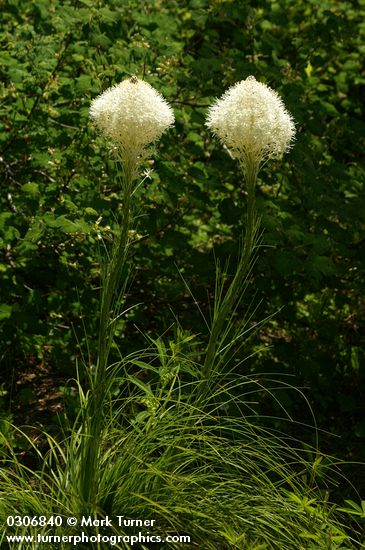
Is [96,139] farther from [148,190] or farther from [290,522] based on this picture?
[290,522]

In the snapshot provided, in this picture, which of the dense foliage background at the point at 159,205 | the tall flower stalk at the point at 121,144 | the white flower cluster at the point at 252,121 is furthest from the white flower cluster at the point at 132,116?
the dense foliage background at the point at 159,205

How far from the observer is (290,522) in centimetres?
306

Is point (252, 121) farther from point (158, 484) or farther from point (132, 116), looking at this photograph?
point (158, 484)

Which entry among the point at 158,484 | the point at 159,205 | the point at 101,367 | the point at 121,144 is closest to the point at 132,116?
the point at 121,144

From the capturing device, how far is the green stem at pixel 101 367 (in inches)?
113

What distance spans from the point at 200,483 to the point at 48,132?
2086mm

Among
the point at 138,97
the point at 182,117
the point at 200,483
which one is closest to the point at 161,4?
the point at 182,117

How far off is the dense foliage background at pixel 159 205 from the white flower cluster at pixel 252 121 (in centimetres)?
120

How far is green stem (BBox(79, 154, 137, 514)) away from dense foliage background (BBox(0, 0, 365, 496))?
103 cm

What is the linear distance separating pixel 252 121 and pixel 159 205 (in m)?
1.75

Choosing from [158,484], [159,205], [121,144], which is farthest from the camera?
[159,205]

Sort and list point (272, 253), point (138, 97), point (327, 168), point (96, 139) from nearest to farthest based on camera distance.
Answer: point (138, 97)
point (96, 139)
point (272, 253)
point (327, 168)

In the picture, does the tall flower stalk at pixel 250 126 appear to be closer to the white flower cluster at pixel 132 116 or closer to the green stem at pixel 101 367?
the white flower cluster at pixel 132 116

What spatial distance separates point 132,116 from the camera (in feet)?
9.09
